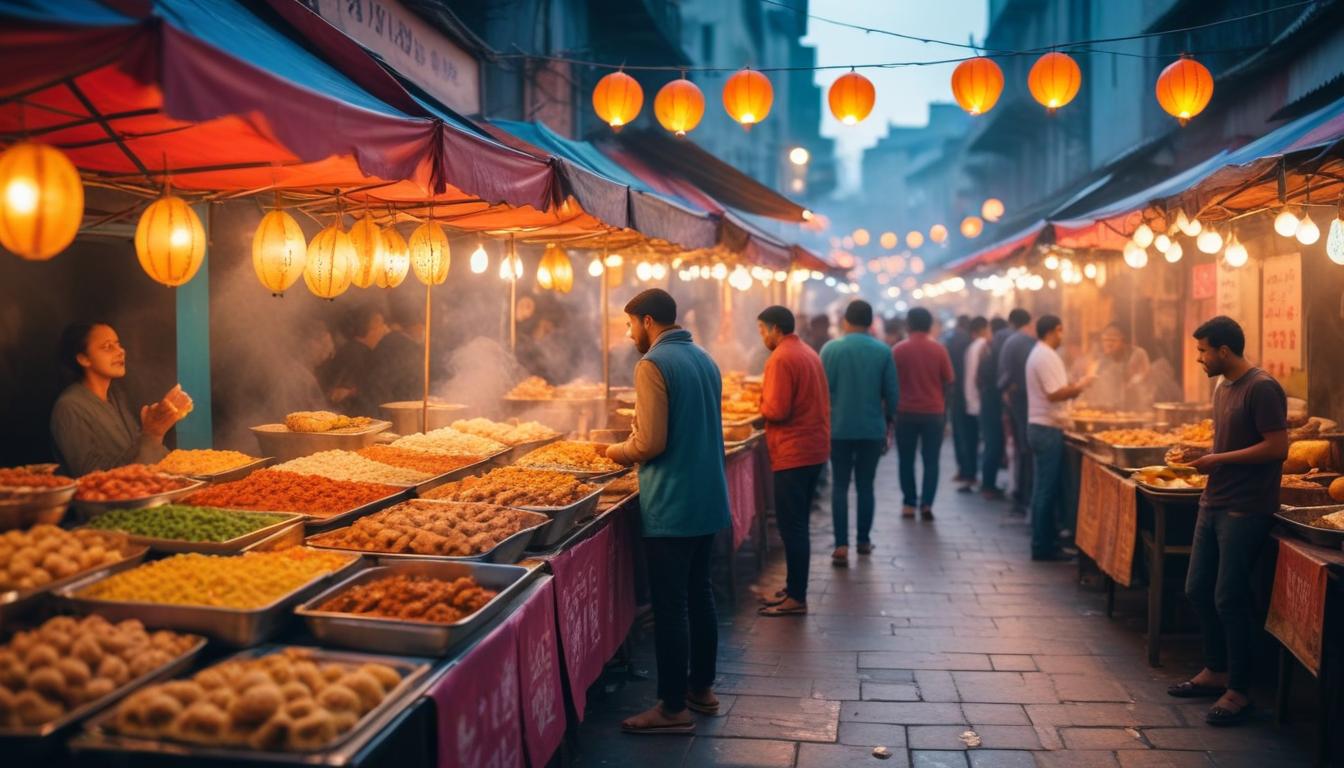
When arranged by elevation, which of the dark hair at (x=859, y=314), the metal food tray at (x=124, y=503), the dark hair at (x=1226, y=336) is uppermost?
the dark hair at (x=859, y=314)

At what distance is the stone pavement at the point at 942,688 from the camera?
511cm

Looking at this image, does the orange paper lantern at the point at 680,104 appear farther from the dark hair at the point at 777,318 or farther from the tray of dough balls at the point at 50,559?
the tray of dough balls at the point at 50,559

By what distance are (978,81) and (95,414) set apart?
26.2 ft

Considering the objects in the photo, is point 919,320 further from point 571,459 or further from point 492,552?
point 492,552

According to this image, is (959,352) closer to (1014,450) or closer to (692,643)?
(1014,450)

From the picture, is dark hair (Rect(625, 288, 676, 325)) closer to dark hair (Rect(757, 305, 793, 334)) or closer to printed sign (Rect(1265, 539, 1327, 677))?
dark hair (Rect(757, 305, 793, 334))

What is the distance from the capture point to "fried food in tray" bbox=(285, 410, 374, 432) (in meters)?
7.00

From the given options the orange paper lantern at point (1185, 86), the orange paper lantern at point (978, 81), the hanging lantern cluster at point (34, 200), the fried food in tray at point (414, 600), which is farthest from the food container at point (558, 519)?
the orange paper lantern at point (1185, 86)

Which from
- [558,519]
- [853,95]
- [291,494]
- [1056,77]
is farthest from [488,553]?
[1056,77]

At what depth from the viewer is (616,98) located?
10.4m

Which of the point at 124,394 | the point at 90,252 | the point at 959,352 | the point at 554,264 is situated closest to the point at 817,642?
the point at 554,264

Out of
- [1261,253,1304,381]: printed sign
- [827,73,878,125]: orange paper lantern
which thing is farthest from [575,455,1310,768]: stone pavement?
[827,73,878,125]: orange paper lantern

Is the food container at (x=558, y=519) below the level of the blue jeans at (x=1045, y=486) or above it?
above

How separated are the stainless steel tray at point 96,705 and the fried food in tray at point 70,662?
0.8 inches
